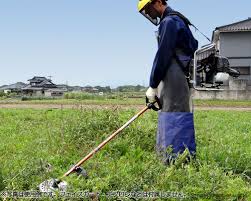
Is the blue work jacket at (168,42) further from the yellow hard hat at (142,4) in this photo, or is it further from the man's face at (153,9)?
the yellow hard hat at (142,4)

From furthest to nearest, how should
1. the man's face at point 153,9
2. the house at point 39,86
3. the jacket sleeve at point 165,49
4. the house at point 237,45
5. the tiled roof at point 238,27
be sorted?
the house at point 39,86 < the house at point 237,45 < the tiled roof at point 238,27 < the man's face at point 153,9 < the jacket sleeve at point 165,49

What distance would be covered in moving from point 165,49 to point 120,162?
4.57 feet

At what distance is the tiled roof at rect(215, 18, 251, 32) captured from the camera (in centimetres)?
2900

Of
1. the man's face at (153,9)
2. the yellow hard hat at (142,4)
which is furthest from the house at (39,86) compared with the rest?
the yellow hard hat at (142,4)

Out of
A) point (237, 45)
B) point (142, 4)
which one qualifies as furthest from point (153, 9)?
point (237, 45)

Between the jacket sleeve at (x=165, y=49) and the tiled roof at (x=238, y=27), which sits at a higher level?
the tiled roof at (x=238, y=27)

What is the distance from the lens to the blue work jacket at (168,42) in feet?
15.0

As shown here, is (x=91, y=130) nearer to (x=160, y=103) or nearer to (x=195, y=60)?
(x=160, y=103)

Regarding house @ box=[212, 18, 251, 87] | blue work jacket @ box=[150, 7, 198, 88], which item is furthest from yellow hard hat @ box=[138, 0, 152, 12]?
house @ box=[212, 18, 251, 87]

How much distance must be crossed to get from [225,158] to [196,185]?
174cm

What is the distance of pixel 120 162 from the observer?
198 inches

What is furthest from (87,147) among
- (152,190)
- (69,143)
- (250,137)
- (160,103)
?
(250,137)

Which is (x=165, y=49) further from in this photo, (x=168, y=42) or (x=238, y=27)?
(x=238, y=27)

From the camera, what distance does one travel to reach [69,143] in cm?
609
